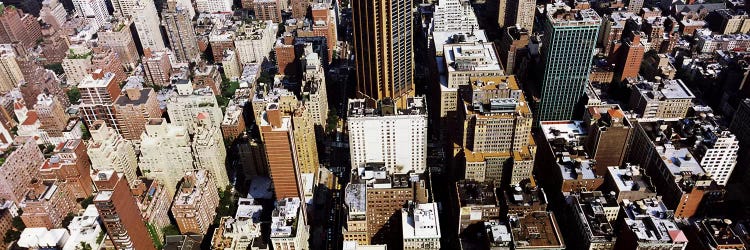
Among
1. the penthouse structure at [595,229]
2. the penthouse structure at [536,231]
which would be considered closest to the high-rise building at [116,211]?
the penthouse structure at [536,231]

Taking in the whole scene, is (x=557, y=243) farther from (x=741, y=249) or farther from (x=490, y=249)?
(x=741, y=249)

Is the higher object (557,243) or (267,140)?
(267,140)

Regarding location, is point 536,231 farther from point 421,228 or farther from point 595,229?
point 421,228

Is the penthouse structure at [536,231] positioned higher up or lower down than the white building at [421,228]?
higher up

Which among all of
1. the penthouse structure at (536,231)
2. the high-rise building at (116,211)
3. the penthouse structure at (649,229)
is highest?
the penthouse structure at (649,229)

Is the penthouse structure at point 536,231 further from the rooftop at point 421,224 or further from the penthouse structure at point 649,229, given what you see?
the rooftop at point 421,224

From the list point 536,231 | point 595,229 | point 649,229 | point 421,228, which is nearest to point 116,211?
point 421,228

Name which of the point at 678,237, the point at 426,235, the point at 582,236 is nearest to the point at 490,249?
the point at 426,235
